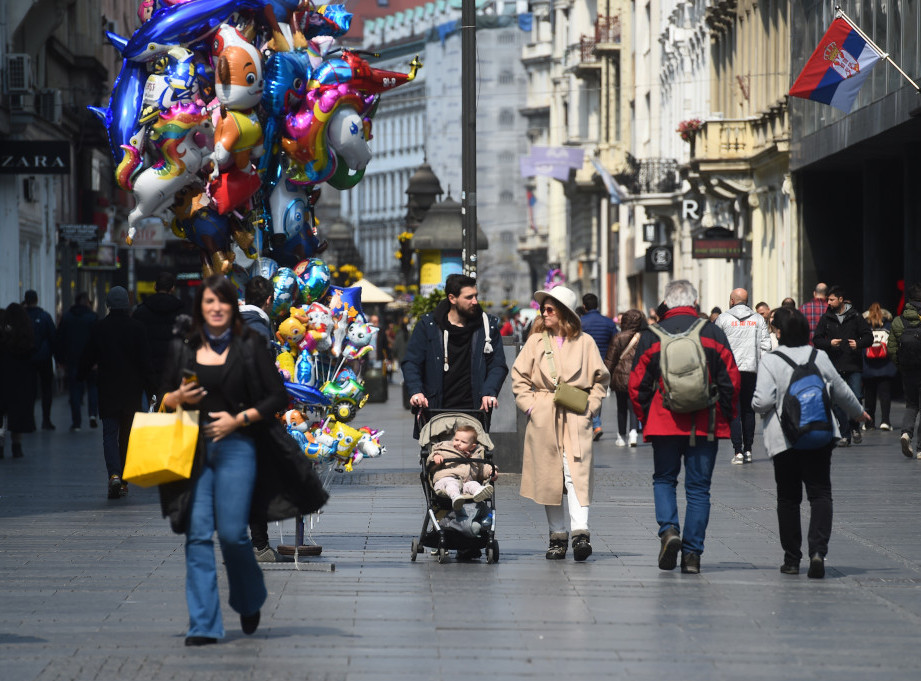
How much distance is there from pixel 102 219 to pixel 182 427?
141ft

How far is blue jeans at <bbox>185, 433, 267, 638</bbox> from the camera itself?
8.80 m

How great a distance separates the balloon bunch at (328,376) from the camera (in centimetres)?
1260

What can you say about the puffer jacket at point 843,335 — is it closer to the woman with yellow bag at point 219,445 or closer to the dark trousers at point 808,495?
the dark trousers at point 808,495

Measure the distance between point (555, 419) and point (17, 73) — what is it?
25.4 meters

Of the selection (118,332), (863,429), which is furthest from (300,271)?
(863,429)

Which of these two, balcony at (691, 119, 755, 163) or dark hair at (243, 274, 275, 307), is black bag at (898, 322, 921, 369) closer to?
dark hair at (243, 274, 275, 307)

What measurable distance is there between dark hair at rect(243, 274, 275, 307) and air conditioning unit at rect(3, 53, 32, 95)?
24.6 m

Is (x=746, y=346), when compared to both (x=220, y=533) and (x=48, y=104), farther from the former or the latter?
(x=48, y=104)

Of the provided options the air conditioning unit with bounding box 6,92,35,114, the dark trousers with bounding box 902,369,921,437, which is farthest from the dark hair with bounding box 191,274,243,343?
the air conditioning unit with bounding box 6,92,35,114

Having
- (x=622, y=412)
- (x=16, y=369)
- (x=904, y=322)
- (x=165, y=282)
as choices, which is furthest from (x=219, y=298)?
(x=622, y=412)

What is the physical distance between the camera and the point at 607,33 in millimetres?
70875

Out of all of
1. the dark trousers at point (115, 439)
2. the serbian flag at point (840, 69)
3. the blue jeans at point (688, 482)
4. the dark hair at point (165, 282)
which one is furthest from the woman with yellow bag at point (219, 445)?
the serbian flag at point (840, 69)

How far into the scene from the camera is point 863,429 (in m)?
26.0

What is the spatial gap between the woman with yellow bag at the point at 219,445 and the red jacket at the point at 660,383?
3.27 metres
